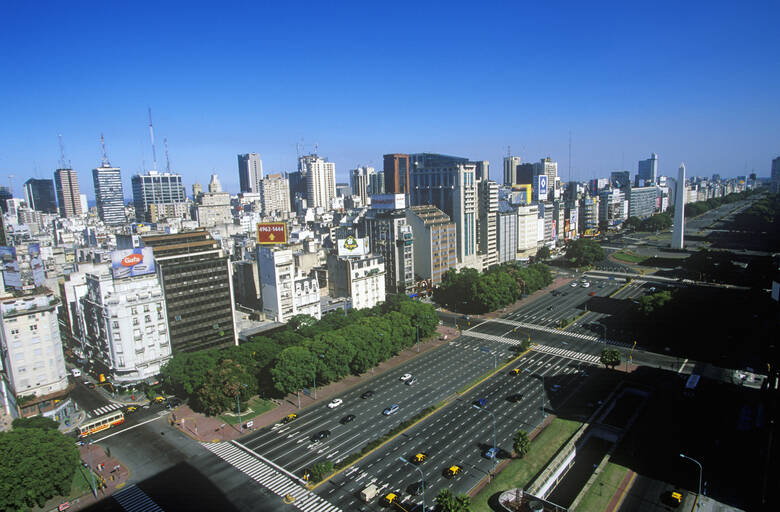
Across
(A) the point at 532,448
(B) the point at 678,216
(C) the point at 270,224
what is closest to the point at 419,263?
(C) the point at 270,224

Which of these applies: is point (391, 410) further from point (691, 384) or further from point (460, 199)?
point (460, 199)

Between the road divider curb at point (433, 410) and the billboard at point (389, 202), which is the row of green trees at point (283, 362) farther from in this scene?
the billboard at point (389, 202)

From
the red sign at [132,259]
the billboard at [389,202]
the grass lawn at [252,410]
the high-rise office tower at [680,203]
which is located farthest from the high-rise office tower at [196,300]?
the high-rise office tower at [680,203]

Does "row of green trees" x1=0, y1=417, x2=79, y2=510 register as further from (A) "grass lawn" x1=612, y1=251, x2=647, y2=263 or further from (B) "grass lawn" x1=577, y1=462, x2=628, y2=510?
(A) "grass lawn" x1=612, y1=251, x2=647, y2=263

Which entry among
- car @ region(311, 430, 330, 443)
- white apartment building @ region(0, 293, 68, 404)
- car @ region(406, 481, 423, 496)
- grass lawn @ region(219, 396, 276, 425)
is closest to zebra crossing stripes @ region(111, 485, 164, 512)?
grass lawn @ region(219, 396, 276, 425)

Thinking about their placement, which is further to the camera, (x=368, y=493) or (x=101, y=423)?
(x=101, y=423)

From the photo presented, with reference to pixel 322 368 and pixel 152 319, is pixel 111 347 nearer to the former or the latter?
pixel 152 319

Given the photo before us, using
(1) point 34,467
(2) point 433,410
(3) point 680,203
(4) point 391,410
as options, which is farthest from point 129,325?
(3) point 680,203
